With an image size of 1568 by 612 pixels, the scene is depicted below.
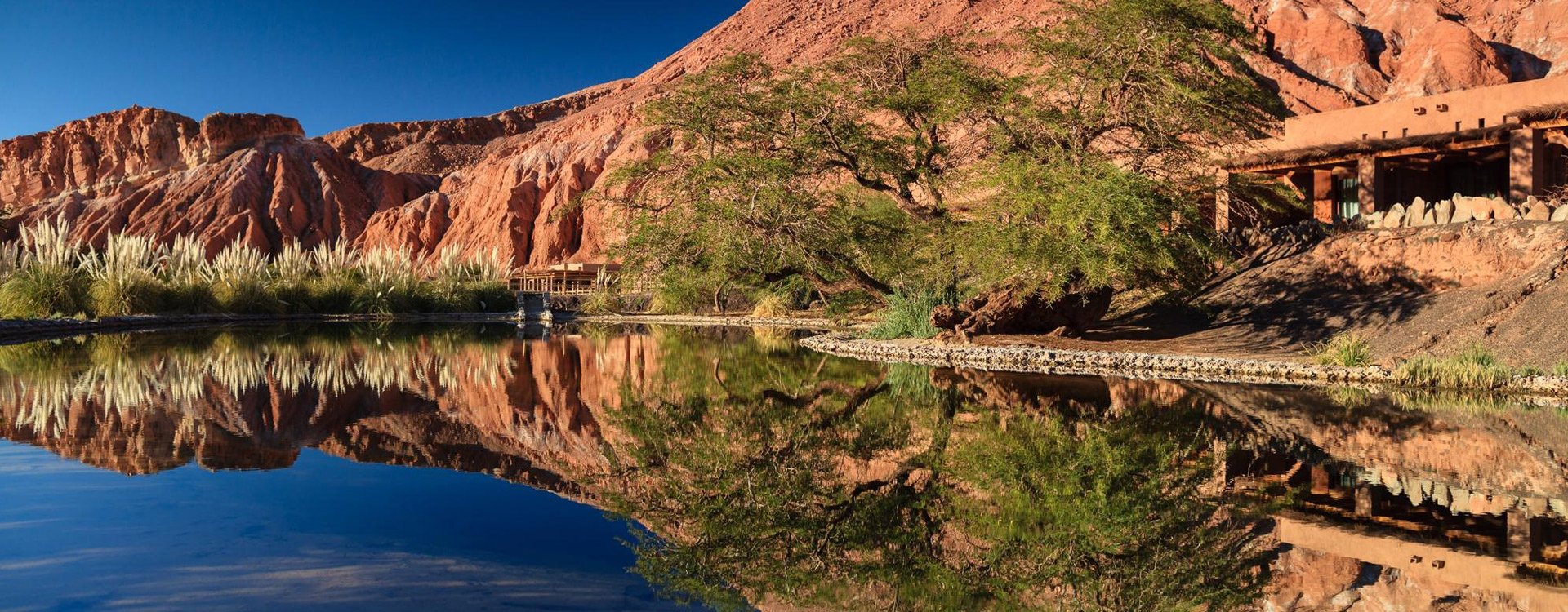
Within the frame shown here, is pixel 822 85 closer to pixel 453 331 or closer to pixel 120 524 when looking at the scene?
pixel 453 331

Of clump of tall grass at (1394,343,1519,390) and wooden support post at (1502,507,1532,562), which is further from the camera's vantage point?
clump of tall grass at (1394,343,1519,390)

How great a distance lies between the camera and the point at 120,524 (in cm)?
505

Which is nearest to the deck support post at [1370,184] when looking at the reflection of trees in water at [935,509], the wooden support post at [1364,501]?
the reflection of trees in water at [935,509]

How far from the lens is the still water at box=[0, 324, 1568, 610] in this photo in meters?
4.17

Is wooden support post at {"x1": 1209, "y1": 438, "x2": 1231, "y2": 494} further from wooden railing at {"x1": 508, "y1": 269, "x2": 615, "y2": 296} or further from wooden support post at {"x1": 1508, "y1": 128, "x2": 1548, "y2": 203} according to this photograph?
wooden railing at {"x1": 508, "y1": 269, "x2": 615, "y2": 296}

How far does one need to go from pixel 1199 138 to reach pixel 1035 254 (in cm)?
493

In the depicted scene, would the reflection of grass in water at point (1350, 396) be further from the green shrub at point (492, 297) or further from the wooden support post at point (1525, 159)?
the green shrub at point (492, 297)

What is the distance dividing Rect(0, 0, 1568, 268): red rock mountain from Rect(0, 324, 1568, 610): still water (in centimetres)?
4368

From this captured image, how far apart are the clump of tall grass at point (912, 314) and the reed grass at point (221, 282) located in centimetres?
1679

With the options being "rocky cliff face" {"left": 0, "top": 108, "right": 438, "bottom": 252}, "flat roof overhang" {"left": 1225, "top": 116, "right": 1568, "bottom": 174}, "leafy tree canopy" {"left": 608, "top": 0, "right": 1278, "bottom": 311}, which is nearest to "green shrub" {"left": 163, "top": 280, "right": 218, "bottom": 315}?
"leafy tree canopy" {"left": 608, "top": 0, "right": 1278, "bottom": 311}

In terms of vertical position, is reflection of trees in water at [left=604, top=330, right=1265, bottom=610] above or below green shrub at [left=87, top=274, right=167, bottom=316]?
below

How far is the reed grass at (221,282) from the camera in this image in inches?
880

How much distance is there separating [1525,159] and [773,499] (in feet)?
71.6

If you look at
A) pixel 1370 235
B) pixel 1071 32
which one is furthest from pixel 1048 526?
pixel 1370 235
